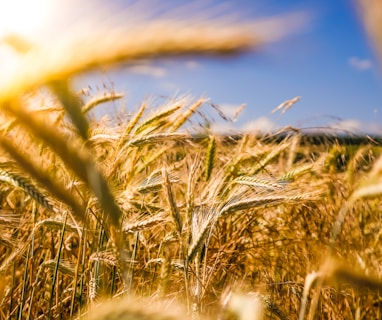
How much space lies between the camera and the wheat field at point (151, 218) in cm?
85

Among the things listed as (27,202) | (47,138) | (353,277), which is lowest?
(353,277)

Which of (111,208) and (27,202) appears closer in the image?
(111,208)

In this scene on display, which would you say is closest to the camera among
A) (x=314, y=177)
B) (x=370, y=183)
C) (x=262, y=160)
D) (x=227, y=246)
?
(x=370, y=183)

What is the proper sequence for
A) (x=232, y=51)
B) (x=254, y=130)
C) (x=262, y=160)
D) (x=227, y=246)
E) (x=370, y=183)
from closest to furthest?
(x=232, y=51) < (x=370, y=183) < (x=227, y=246) < (x=262, y=160) < (x=254, y=130)

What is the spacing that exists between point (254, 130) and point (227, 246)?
40.8 inches

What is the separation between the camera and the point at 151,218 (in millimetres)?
1657

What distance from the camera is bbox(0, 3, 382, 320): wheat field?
2.80ft

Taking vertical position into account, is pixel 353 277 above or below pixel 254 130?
below

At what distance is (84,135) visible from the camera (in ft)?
2.98

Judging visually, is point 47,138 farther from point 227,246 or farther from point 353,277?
point 227,246

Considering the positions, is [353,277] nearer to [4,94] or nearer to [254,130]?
[4,94]

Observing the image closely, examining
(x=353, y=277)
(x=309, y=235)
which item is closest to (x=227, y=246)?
(x=309, y=235)

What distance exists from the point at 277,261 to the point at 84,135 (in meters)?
2.11

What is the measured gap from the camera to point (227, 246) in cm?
251
